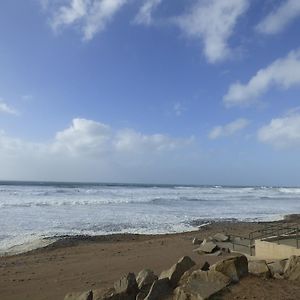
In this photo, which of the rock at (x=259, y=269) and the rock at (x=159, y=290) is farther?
the rock at (x=259, y=269)

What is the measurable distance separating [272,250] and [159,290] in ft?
20.5

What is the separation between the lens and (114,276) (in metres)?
10.5

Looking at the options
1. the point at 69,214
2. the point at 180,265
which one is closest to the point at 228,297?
the point at 180,265

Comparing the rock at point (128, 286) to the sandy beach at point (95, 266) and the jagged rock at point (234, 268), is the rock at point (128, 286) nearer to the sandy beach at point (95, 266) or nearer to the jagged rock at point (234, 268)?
the jagged rock at point (234, 268)

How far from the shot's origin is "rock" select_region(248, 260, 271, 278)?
7.22 m

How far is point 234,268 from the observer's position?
22.5 ft

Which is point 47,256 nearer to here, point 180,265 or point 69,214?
point 180,265

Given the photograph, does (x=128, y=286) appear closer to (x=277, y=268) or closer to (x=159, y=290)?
(x=159, y=290)

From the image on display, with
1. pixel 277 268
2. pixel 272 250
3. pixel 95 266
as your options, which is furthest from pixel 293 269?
pixel 95 266

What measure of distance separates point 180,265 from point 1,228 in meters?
14.7

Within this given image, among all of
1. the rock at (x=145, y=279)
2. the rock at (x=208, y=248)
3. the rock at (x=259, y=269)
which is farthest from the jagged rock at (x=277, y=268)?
the rock at (x=208, y=248)

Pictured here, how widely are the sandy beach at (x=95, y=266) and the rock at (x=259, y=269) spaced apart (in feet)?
0.96

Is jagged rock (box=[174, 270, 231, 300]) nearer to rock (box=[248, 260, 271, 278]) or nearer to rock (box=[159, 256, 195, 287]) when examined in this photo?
rock (box=[159, 256, 195, 287])

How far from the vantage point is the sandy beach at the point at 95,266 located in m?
6.66
